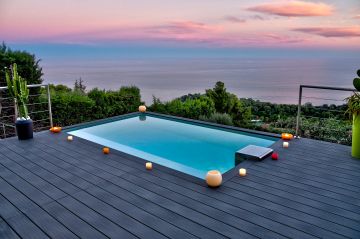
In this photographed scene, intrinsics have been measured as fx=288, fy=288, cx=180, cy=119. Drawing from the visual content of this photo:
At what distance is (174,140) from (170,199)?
8.21 ft

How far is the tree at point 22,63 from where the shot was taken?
18.6 feet

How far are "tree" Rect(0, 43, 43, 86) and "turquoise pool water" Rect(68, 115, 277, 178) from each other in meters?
1.87

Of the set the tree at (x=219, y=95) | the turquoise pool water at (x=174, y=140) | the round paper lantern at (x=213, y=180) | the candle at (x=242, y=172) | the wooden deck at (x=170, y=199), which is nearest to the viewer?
the wooden deck at (x=170, y=199)

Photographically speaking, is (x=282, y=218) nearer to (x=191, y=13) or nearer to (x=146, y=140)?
(x=146, y=140)

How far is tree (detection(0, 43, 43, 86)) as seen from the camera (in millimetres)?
5684

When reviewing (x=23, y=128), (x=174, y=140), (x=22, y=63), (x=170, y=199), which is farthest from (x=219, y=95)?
(x=170, y=199)

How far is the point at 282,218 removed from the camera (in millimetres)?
2182

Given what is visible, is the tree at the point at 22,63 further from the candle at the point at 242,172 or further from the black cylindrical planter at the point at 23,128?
the candle at the point at 242,172

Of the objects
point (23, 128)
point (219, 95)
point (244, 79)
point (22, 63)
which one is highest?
point (22, 63)

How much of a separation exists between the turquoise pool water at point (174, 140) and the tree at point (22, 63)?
1865mm

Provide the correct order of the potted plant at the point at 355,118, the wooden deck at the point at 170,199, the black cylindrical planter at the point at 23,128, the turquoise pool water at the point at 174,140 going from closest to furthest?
1. the wooden deck at the point at 170,199
2. the potted plant at the point at 355,118
3. the turquoise pool water at the point at 174,140
4. the black cylindrical planter at the point at 23,128

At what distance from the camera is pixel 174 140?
16.3 ft

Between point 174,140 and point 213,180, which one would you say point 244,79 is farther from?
point 213,180

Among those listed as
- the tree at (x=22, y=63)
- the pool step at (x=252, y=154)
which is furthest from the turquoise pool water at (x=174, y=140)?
the tree at (x=22, y=63)
